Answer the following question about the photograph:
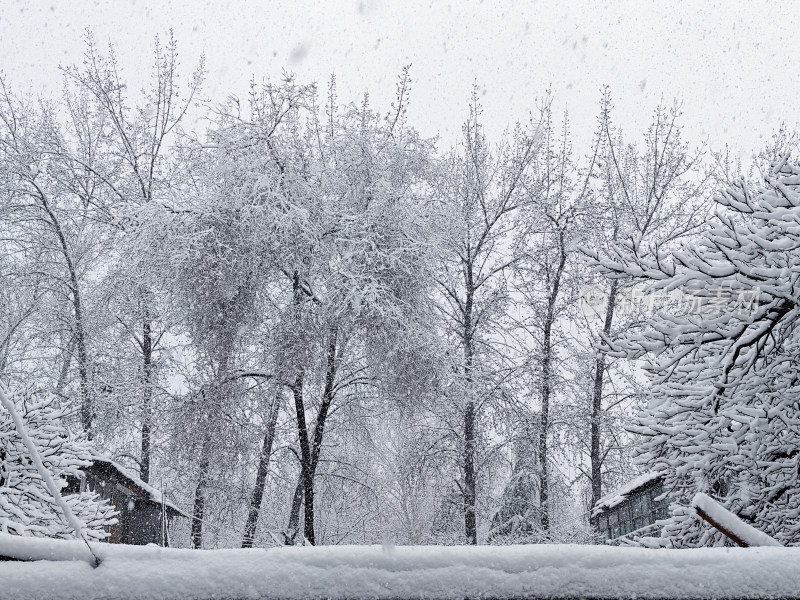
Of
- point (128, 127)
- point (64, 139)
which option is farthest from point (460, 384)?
point (64, 139)

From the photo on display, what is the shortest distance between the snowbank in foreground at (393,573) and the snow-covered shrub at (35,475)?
515cm

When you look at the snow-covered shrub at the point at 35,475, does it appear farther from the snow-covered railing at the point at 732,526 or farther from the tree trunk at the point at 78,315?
the tree trunk at the point at 78,315

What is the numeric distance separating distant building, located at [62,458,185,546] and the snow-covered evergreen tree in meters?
9.81

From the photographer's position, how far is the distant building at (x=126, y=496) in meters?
15.7

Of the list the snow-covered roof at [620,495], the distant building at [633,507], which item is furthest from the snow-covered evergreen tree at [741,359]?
the snow-covered roof at [620,495]

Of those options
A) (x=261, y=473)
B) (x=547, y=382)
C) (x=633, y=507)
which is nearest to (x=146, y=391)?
(x=261, y=473)

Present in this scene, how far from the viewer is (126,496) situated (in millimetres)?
18016

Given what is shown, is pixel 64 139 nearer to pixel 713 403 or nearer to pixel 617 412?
pixel 617 412

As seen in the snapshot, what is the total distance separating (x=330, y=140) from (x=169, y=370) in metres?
7.37

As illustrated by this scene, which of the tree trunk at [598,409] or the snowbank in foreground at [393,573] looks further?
the tree trunk at [598,409]

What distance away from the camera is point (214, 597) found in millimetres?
1820

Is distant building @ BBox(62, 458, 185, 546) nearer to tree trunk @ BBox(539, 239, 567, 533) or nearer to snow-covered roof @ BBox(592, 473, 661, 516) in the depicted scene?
tree trunk @ BBox(539, 239, 567, 533)

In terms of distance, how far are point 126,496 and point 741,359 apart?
51.1 ft

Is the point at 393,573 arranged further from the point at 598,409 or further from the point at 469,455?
the point at 598,409
